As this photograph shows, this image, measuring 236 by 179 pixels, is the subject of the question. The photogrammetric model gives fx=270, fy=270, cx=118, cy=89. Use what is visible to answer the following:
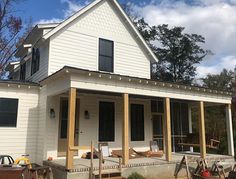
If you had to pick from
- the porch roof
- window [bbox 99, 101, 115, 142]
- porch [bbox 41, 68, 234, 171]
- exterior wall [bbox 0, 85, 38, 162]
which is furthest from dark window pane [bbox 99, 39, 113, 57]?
exterior wall [bbox 0, 85, 38, 162]

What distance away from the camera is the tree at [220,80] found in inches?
1466

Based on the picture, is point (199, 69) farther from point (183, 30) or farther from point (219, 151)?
point (219, 151)

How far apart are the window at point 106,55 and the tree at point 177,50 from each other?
2322 cm

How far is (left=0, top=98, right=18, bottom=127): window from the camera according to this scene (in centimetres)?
1129

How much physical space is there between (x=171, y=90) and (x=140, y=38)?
448 centimetres

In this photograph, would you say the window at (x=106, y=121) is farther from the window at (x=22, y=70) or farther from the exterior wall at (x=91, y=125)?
the window at (x=22, y=70)

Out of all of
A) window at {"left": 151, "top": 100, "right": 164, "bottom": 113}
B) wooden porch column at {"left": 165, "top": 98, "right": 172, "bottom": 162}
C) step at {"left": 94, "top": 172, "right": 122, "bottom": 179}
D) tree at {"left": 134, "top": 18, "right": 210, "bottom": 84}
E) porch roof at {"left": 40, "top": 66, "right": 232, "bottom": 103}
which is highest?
tree at {"left": 134, "top": 18, "right": 210, "bottom": 84}

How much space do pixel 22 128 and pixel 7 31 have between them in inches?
602

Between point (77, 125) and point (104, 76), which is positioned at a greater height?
point (104, 76)

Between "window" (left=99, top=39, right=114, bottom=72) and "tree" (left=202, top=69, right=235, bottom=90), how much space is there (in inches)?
1035

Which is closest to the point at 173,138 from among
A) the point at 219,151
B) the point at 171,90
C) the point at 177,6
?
the point at 219,151

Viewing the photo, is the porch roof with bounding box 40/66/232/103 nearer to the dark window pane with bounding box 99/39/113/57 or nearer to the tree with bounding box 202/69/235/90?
the dark window pane with bounding box 99/39/113/57

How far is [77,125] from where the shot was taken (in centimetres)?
1244

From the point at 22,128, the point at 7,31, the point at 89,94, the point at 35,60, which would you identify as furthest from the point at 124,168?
the point at 7,31
